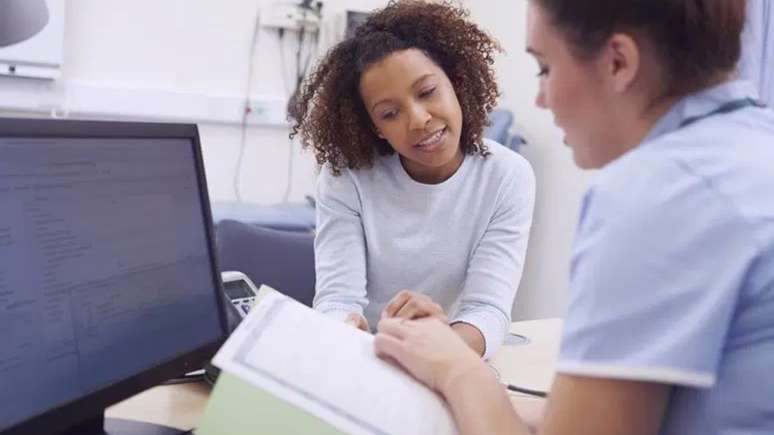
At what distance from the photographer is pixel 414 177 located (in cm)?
158

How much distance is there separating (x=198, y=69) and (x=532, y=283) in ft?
5.47

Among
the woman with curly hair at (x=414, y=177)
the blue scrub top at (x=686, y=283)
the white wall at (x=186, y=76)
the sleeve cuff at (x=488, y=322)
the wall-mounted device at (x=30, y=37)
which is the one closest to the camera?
the blue scrub top at (x=686, y=283)

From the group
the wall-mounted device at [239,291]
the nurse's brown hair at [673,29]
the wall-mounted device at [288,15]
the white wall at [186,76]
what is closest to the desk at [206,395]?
the wall-mounted device at [239,291]

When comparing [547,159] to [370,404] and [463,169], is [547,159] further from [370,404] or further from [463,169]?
[370,404]

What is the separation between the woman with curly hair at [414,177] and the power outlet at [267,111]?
5.90ft

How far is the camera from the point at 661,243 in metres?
0.56

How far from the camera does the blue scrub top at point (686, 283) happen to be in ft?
1.84

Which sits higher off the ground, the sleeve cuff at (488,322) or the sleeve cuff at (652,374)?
the sleeve cuff at (652,374)

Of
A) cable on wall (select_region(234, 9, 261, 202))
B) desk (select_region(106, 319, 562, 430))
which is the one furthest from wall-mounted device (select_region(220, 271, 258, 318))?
cable on wall (select_region(234, 9, 261, 202))

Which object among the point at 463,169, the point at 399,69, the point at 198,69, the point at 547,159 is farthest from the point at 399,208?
the point at 198,69

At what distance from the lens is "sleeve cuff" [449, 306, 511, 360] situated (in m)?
1.34

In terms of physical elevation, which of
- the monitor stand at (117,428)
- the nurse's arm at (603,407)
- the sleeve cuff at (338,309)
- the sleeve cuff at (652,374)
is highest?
the sleeve cuff at (652,374)

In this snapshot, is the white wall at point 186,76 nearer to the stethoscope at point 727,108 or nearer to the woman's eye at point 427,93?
the woman's eye at point 427,93

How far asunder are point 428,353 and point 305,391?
0.16m
